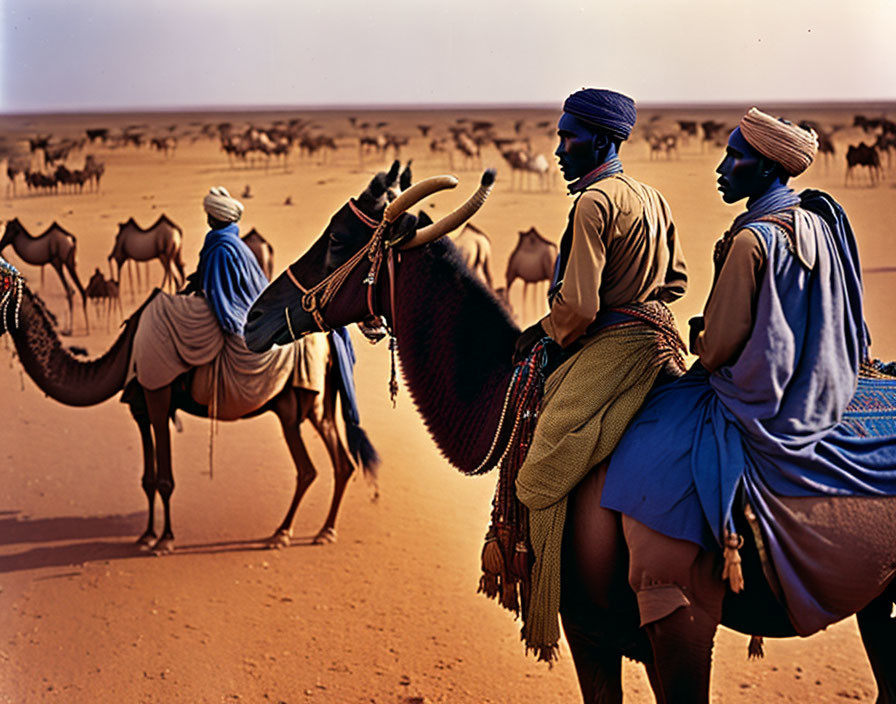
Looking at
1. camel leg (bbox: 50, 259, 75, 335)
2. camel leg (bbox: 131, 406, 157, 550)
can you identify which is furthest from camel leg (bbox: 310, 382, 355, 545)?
camel leg (bbox: 50, 259, 75, 335)

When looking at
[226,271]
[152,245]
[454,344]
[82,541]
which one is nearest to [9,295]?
[226,271]

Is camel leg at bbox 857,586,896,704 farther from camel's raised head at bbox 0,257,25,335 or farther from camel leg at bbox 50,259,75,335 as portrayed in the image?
camel leg at bbox 50,259,75,335

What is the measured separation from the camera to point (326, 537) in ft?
29.6

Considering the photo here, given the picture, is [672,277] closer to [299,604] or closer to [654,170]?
[299,604]

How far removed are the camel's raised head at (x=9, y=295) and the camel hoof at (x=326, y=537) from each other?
10.2 ft

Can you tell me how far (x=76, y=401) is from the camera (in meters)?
8.52

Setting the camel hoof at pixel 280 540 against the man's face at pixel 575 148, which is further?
the camel hoof at pixel 280 540

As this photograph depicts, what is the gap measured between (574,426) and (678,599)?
78 centimetres

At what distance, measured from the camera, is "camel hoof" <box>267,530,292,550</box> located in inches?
350

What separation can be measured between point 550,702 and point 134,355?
454 cm

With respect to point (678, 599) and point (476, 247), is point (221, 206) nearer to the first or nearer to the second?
point (678, 599)

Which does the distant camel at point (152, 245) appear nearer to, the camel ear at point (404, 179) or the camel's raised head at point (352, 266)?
the camel's raised head at point (352, 266)

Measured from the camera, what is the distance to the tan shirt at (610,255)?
405 centimetres

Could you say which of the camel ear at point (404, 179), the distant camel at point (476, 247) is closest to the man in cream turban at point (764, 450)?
the camel ear at point (404, 179)
